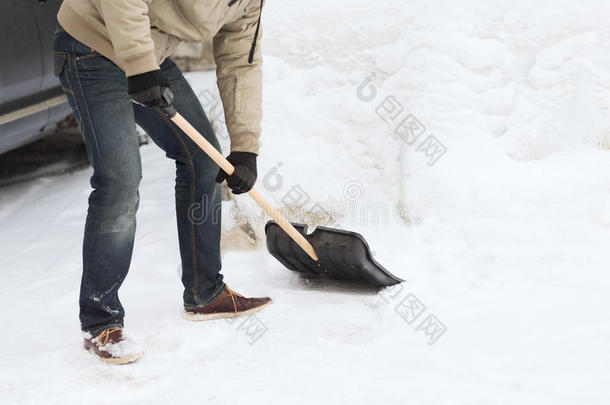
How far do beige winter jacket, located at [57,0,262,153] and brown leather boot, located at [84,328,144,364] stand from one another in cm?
78

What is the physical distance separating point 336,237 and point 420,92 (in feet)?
3.09

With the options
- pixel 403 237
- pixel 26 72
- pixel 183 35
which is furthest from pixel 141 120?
pixel 26 72

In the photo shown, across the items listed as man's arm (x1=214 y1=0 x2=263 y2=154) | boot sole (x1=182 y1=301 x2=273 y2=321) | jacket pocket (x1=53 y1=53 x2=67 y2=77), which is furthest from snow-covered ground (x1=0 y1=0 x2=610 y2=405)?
jacket pocket (x1=53 y1=53 x2=67 y2=77)

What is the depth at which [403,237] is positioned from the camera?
9.28 feet

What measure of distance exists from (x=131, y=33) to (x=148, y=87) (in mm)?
163

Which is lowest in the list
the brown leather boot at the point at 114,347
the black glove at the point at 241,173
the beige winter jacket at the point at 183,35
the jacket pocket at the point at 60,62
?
the brown leather boot at the point at 114,347

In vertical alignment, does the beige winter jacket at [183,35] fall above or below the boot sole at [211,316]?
above

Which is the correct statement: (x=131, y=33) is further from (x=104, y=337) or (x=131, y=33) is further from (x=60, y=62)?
(x=104, y=337)

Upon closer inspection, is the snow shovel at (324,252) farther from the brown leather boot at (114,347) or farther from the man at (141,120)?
the brown leather boot at (114,347)

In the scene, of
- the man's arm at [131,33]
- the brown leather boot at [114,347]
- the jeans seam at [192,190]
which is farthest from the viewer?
the jeans seam at [192,190]

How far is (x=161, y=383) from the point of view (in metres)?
1.98

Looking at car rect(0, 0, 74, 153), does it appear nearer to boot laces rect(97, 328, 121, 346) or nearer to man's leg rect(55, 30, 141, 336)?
man's leg rect(55, 30, 141, 336)

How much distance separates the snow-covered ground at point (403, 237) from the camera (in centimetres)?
197

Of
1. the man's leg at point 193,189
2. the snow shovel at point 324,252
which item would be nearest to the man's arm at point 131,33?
the man's leg at point 193,189
